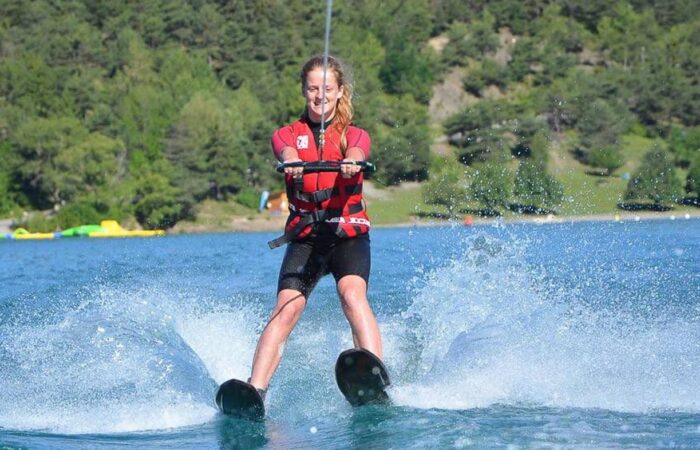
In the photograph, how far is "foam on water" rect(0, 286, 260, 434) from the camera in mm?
4895

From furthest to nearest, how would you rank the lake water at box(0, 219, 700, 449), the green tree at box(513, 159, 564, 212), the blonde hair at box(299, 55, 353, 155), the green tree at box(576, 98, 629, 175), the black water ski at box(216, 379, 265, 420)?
the green tree at box(576, 98, 629, 175) < the green tree at box(513, 159, 564, 212) < the blonde hair at box(299, 55, 353, 155) < the black water ski at box(216, 379, 265, 420) < the lake water at box(0, 219, 700, 449)

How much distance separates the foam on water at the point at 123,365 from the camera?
4895mm

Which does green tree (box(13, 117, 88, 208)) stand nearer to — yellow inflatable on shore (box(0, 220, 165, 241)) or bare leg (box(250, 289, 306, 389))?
yellow inflatable on shore (box(0, 220, 165, 241))

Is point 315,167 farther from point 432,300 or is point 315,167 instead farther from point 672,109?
point 672,109

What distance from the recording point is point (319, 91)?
5230 millimetres

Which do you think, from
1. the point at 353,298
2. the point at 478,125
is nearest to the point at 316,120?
the point at 353,298

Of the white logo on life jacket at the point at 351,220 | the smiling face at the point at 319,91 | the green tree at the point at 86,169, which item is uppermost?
the green tree at the point at 86,169

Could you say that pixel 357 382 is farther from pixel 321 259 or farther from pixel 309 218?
pixel 309 218

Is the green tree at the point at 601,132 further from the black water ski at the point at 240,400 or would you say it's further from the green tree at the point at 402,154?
the black water ski at the point at 240,400

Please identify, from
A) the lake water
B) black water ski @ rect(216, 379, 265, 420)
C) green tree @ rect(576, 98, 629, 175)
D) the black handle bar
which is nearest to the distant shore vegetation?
green tree @ rect(576, 98, 629, 175)

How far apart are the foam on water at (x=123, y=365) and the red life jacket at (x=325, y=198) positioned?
90 centimetres

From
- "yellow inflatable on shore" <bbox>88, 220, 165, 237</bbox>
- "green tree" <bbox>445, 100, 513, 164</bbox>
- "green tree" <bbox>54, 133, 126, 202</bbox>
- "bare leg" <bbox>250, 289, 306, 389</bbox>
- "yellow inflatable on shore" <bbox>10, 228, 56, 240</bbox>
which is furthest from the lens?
"green tree" <bbox>54, 133, 126, 202</bbox>

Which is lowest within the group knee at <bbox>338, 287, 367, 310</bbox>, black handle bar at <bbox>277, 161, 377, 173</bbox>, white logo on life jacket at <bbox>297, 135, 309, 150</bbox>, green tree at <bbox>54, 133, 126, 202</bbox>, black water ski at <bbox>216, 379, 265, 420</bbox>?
black water ski at <bbox>216, 379, 265, 420</bbox>

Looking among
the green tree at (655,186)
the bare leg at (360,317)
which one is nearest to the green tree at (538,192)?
the green tree at (655,186)
